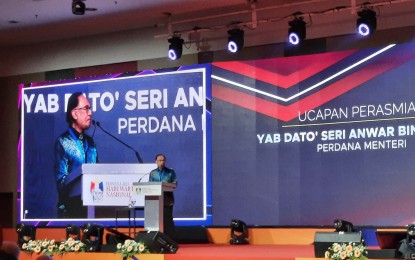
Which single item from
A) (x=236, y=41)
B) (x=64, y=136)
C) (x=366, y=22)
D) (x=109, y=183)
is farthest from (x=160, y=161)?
(x=366, y=22)

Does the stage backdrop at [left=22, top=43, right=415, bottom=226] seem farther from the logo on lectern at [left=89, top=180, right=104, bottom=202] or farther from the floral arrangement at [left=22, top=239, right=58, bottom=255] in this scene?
the floral arrangement at [left=22, top=239, right=58, bottom=255]

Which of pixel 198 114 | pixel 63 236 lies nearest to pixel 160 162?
pixel 198 114

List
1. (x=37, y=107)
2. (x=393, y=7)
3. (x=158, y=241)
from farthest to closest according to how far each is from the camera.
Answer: (x=37, y=107) < (x=393, y=7) < (x=158, y=241)

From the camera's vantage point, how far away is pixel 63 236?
13422 millimetres

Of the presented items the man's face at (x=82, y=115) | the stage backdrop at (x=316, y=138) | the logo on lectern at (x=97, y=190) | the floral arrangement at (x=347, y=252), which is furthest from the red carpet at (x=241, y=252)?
the man's face at (x=82, y=115)

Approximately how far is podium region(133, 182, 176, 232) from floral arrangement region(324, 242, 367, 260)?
2520mm

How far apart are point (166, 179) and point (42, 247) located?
2399 millimetres

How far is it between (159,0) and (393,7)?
3.43 meters

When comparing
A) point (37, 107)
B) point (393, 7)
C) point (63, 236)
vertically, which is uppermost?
point (393, 7)

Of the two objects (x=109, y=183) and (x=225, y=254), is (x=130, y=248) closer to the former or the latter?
(x=225, y=254)

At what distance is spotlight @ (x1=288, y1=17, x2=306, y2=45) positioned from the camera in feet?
37.9

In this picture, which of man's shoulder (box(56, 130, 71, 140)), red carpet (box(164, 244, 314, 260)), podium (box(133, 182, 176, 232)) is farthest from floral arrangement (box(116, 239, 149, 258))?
man's shoulder (box(56, 130, 71, 140))

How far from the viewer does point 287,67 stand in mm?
11945

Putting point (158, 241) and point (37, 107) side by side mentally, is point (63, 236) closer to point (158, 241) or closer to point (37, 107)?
point (37, 107)
